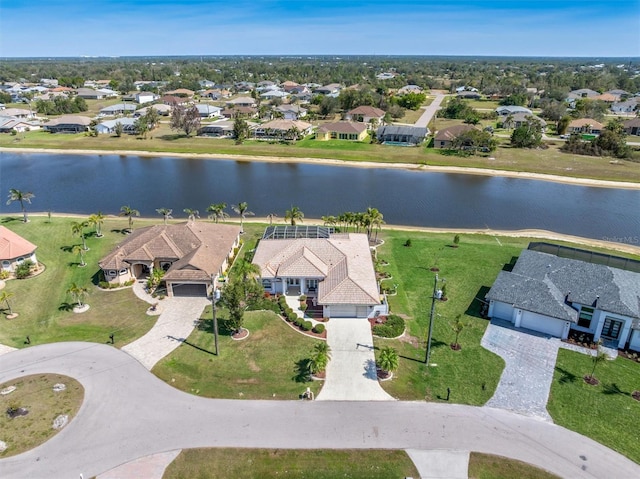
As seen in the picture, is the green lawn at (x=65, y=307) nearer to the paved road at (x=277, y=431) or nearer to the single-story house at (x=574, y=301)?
the paved road at (x=277, y=431)

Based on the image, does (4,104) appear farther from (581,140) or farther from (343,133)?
(581,140)

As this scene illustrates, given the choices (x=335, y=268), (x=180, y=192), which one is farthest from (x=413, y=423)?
(x=180, y=192)

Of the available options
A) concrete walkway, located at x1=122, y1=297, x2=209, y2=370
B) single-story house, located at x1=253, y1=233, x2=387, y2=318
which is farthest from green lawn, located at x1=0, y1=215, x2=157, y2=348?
single-story house, located at x1=253, y1=233, x2=387, y2=318

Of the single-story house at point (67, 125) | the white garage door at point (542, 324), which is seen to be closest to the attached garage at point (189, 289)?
the white garage door at point (542, 324)

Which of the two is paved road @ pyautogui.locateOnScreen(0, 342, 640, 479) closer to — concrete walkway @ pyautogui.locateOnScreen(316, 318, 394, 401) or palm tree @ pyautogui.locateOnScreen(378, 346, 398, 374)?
concrete walkway @ pyautogui.locateOnScreen(316, 318, 394, 401)

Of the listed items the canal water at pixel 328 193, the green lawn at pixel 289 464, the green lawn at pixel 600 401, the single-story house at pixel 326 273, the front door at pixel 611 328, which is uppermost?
the single-story house at pixel 326 273

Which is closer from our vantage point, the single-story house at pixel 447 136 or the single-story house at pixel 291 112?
the single-story house at pixel 447 136

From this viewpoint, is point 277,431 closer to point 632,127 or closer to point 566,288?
point 566,288
